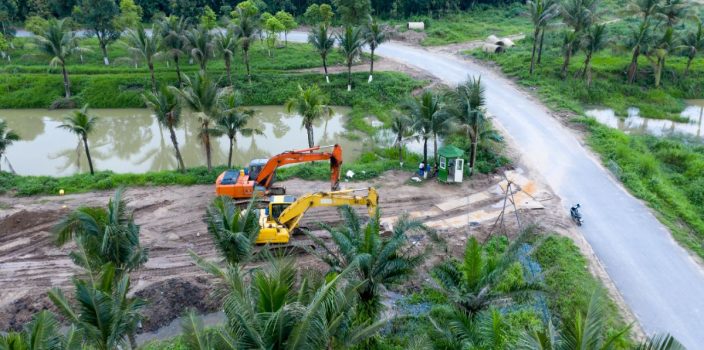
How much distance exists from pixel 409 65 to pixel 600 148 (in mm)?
18095

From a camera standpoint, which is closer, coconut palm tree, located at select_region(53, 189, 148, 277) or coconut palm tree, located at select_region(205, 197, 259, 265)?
coconut palm tree, located at select_region(53, 189, 148, 277)

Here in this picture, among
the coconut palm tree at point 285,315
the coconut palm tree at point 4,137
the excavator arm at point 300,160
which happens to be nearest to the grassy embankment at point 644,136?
the excavator arm at point 300,160

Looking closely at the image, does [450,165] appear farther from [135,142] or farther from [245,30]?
[135,142]

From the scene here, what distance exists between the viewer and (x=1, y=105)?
3753 cm

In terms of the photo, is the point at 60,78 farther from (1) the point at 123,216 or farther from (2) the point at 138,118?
(1) the point at 123,216

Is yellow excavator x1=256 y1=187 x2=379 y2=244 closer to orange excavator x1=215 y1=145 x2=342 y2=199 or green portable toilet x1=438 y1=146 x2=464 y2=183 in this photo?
orange excavator x1=215 y1=145 x2=342 y2=199

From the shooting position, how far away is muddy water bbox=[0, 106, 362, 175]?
29469 millimetres

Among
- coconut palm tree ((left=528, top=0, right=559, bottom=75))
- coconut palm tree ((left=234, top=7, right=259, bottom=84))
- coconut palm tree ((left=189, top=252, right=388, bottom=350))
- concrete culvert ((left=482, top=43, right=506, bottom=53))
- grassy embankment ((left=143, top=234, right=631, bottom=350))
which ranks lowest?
grassy embankment ((left=143, top=234, right=631, bottom=350))

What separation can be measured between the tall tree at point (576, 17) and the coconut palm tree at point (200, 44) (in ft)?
80.0

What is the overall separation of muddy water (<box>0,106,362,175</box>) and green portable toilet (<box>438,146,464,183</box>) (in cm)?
659

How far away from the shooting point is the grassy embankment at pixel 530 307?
48.7 feet

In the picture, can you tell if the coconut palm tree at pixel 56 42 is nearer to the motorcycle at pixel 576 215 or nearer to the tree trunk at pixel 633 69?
the motorcycle at pixel 576 215

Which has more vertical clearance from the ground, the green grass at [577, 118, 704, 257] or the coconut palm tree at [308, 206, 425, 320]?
the coconut palm tree at [308, 206, 425, 320]

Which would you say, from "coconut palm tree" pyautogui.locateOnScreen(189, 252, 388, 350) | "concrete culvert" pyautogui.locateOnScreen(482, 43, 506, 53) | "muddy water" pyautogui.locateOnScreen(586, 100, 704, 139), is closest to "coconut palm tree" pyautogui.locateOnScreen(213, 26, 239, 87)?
"concrete culvert" pyautogui.locateOnScreen(482, 43, 506, 53)
